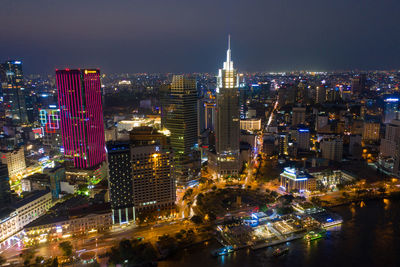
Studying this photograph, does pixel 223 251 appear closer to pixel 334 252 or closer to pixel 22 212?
pixel 334 252

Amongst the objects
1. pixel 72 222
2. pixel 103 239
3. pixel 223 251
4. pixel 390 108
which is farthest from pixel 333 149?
pixel 72 222

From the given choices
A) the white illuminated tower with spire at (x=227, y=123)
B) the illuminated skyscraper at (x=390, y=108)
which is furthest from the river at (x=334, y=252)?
the illuminated skyscraper at (x=390, y=108)

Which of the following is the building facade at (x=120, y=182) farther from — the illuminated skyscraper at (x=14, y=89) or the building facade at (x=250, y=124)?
the illuminated skyscraper at (x=14, y=89)

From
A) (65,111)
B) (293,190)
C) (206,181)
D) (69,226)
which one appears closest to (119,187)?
(69,226)

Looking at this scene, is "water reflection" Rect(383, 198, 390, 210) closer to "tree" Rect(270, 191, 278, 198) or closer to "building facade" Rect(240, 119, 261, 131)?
"tree" Rect(270, 191, 278, 198)

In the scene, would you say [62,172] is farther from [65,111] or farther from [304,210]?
[304,210]

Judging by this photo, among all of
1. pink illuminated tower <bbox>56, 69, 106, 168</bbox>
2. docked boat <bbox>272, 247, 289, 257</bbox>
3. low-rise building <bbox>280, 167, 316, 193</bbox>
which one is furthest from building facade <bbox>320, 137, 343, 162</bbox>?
pink illuminated tower <bbox>56, 69, 106, 168</bbox>
